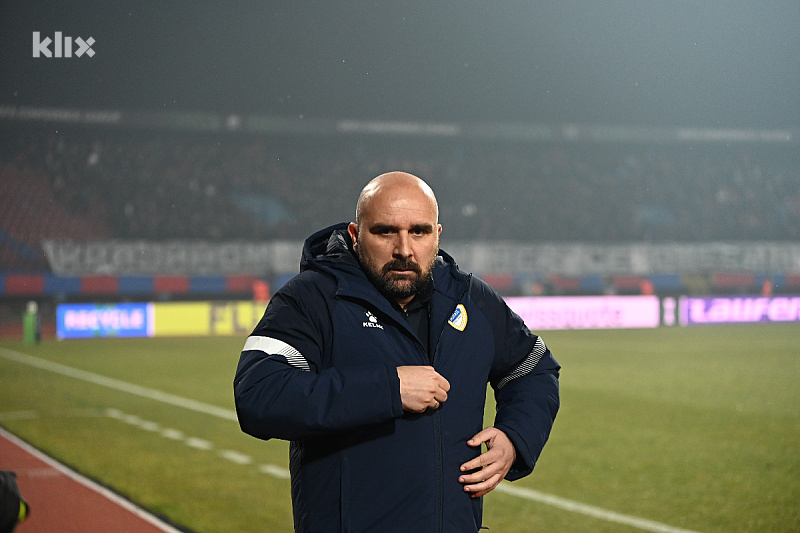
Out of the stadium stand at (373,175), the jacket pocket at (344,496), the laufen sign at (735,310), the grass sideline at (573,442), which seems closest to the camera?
the jacket pocket at (344,496)

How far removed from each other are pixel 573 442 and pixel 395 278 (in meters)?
7.42

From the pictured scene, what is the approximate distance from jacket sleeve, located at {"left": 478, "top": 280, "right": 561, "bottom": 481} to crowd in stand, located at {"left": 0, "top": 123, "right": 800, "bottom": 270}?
1131 inches

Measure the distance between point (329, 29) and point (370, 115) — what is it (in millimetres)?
4330

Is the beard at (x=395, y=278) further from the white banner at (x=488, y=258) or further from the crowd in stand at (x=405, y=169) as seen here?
the crowd in stand at (x=405, y=169)

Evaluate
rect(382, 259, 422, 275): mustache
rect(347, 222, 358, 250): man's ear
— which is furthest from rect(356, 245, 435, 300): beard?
rect(347, 222, 358, 250): man's ear

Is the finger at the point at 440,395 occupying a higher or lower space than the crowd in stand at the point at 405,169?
lower

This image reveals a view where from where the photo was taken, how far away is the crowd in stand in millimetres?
30391

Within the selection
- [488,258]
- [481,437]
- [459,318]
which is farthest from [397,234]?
[488,258]

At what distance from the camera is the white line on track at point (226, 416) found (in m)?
6.20

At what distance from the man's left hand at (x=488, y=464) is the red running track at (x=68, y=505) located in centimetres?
425

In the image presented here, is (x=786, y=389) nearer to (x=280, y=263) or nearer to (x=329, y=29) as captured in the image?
(x=280, y=263)

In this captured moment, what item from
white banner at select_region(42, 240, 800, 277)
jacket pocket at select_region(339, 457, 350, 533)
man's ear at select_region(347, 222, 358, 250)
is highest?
man's ear at select_region(347, 222, 358, 250)

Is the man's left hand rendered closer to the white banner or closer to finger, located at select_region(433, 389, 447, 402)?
finger, located at select_region(433, 389, 447, 402)

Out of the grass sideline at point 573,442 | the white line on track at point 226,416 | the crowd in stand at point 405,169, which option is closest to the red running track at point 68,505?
the grass sideline at point 573,442
